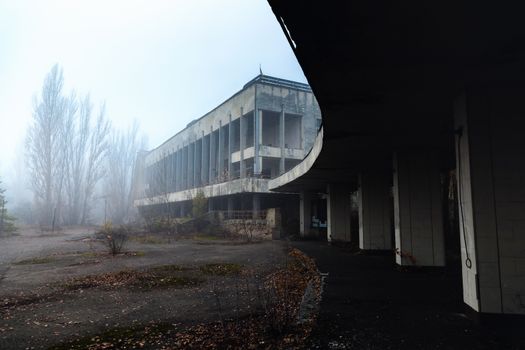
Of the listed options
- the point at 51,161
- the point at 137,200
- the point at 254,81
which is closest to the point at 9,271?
the point at 254,81

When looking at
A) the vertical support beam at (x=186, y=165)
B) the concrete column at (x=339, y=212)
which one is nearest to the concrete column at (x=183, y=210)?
the vertical support beam at (x=186, y=165)

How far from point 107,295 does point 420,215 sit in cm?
950

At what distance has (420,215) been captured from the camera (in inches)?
447

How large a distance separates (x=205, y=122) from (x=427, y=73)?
40.4 m

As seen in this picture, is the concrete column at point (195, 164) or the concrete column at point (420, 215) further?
the concrete column at point (195, 164)

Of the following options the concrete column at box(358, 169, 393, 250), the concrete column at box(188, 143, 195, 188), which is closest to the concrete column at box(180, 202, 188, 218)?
the concrete column at box(188, 143, 195, 188)

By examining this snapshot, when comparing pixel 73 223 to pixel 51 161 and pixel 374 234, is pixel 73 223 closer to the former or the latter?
pixel 51 161

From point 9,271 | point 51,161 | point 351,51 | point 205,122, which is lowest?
point 9,271

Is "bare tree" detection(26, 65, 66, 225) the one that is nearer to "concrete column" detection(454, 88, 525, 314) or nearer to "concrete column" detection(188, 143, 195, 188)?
"concrete column" detection(188, 143, 195, 188)

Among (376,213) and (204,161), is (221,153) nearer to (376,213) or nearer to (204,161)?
(204,161)

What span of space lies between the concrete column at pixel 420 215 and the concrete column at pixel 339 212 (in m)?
9.54

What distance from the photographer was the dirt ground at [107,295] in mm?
6219

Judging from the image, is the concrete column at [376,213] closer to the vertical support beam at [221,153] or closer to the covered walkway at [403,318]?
the covered walkway at [403,318]

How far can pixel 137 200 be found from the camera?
62.3m
